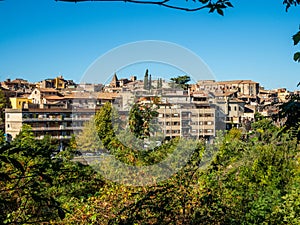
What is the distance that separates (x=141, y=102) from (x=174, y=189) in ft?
4.86

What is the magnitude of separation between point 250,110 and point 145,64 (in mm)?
22485

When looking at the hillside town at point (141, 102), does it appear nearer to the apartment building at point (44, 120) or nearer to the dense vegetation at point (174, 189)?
the apartment building at point (44, 120)

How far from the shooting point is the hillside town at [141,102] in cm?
417

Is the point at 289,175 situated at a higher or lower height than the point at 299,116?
lower

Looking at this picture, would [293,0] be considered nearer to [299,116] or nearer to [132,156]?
[299,116]

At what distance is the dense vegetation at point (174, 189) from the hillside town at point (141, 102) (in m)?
0.41

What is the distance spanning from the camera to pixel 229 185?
246 centimetres

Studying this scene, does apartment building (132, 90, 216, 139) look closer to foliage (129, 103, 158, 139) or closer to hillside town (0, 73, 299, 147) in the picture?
hillside town (0, 73, 299, 147)

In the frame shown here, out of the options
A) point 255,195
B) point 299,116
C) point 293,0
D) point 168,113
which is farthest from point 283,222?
point 168,113

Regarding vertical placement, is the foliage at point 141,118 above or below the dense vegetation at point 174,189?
above

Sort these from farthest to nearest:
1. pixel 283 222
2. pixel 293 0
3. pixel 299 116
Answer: pixel 283 222, pixel 299 116, pixel 293 0

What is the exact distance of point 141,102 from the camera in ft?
11.2

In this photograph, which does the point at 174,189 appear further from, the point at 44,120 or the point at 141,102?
the point at 44,120

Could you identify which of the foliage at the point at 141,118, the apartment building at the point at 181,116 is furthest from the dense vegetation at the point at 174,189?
the apartment building at the point at 181,116
